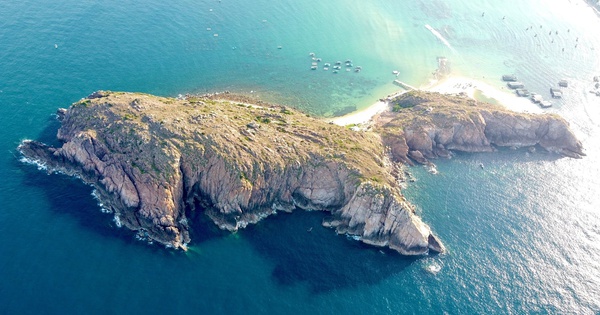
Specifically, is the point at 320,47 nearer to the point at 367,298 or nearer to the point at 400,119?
the point at 400,119

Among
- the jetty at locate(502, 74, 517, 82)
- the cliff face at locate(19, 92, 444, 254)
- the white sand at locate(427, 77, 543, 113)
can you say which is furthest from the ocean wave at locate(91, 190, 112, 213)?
the jetty at locate(502, 74, 517, 82)

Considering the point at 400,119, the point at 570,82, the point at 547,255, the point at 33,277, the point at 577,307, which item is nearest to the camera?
the point at 33,277

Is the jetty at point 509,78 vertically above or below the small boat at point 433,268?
above

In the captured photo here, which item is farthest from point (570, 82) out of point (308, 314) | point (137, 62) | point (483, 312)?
point (137, 62)

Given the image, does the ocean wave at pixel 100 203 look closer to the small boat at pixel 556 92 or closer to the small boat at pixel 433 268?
the small boat at pixel 433 268

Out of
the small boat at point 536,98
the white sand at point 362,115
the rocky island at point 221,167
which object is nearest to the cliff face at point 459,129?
the white sand at point 362,115

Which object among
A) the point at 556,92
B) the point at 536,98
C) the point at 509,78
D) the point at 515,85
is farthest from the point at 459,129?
the point at 556,92
